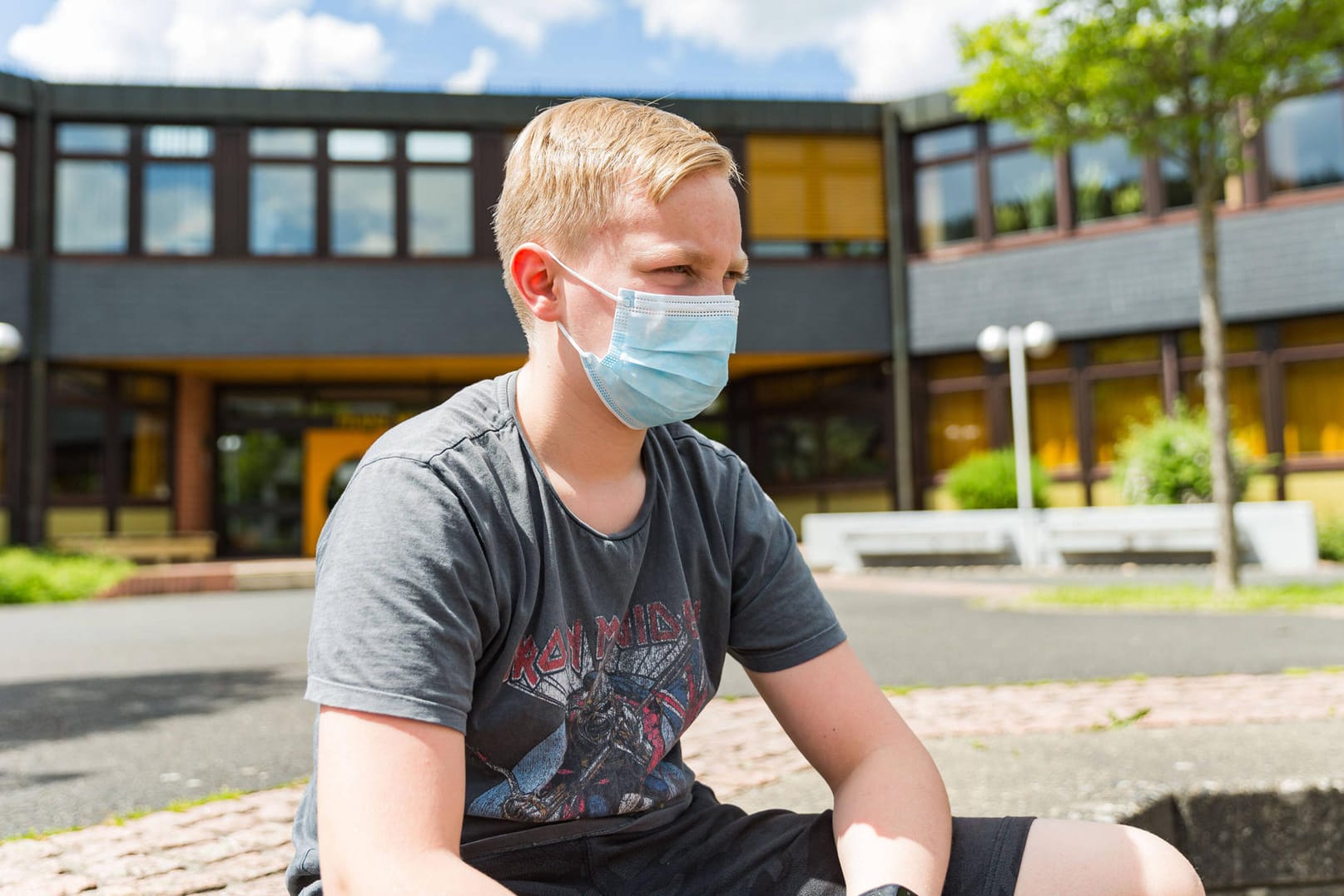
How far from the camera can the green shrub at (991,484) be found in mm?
16031

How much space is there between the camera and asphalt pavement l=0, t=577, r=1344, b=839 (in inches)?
153

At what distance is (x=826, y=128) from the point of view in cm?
1912

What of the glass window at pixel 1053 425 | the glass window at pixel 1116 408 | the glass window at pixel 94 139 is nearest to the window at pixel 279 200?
the glass window at pixel 94 139

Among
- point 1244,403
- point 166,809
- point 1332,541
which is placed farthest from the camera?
point 1244,403

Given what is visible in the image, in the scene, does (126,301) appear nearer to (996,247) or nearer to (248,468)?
(248,468)

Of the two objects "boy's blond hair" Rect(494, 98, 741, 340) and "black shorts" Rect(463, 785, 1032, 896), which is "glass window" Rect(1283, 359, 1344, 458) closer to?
"black shorts" Rect(463, 785, 1032, 896)

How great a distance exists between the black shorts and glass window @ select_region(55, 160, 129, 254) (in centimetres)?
1842

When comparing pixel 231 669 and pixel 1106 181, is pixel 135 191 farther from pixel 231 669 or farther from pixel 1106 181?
pixel 1106 181

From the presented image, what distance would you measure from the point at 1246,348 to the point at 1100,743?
14.8 metres

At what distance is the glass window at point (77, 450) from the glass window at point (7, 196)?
2.52m

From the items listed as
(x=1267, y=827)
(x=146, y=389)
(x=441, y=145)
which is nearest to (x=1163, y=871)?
(x=1267, y=827)

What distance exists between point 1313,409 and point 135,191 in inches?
665

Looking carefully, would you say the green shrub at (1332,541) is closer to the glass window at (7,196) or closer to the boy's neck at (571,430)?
the boy's neck at (571,430)

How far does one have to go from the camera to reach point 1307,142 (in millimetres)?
16500
